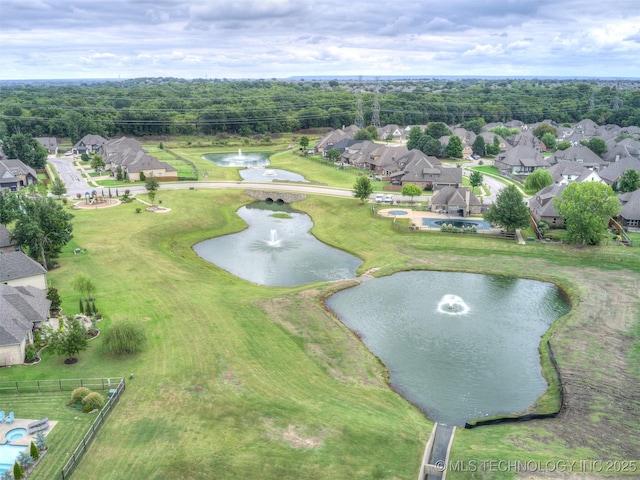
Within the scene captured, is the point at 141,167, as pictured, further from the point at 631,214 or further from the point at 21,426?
the point at 631,214

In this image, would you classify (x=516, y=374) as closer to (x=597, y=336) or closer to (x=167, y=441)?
(x=597, y=336)

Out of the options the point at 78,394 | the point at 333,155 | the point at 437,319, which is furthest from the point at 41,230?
the point at 333,155

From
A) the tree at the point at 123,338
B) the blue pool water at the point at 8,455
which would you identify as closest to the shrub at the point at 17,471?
the blue pool water at the point at 8,455

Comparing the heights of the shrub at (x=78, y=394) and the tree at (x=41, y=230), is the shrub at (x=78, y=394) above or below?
below

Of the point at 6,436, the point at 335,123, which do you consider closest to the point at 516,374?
the point at 6,436

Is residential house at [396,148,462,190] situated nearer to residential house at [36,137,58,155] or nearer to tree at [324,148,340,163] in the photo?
tree at [324,148,340,163]

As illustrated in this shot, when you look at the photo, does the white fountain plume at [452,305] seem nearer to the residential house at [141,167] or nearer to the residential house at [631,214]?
the residential house at [631,214]
